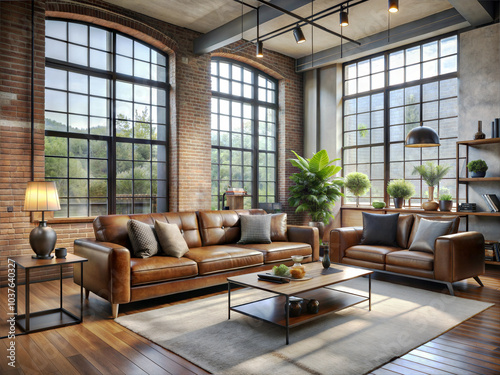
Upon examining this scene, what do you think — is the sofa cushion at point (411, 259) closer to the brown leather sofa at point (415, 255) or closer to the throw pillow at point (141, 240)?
the brown leather sofa at point (415, 255)

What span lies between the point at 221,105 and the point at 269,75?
157cm

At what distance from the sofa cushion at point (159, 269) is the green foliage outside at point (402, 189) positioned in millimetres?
4238

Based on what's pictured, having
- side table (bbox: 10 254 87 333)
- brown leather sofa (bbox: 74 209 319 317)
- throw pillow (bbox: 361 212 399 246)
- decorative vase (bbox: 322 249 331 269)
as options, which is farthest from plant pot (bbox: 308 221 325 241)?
side table (bbox: 10 254 87 333)

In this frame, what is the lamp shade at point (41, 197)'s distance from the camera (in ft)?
11.7

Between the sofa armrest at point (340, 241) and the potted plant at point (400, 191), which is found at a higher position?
the potted plant at point (400, 191)

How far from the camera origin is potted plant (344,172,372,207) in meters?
7.54

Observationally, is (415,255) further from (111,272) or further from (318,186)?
(111,272)

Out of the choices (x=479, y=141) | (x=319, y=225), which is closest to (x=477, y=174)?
(x=479, y=141)

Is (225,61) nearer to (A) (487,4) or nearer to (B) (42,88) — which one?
(B) (42,88)

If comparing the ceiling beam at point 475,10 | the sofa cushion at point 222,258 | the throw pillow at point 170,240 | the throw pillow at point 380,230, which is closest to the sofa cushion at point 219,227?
the sofa cushion at point 222,258

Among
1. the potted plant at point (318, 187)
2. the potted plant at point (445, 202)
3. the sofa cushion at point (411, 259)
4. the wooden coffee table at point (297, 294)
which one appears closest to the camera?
the wooden coffee table at point (297, 294)

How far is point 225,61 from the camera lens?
7578mm

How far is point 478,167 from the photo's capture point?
584 cm

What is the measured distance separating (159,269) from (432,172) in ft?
16.0
